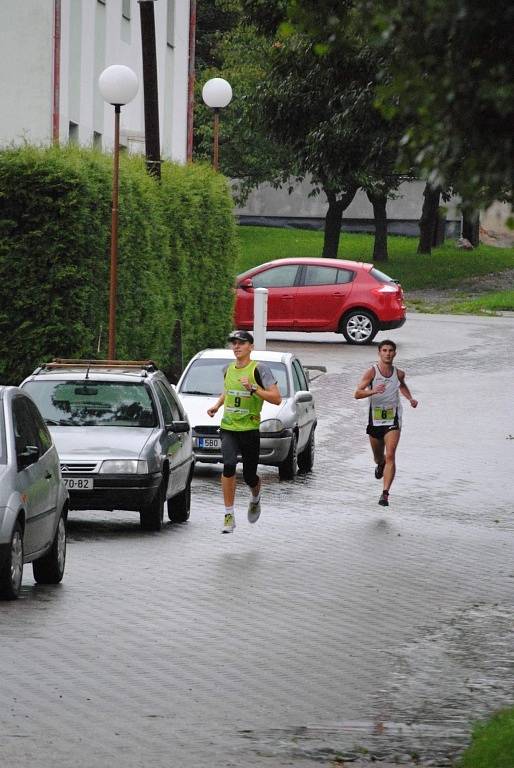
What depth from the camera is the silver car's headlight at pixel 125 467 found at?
16.4 metres

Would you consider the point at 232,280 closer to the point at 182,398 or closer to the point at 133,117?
the point at 133,117

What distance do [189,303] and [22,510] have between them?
18868 mm

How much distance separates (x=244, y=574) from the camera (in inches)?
552

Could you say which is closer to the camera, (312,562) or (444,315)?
(312,562)

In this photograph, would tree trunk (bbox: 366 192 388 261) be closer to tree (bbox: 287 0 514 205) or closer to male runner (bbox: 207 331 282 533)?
male runner (bbox: 207 331 282 533)

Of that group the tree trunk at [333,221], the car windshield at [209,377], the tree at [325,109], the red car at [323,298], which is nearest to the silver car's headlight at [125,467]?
the tree at [325,109]

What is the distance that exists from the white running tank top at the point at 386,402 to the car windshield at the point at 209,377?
294 cm

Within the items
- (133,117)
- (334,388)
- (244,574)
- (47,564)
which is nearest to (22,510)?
(47,564)

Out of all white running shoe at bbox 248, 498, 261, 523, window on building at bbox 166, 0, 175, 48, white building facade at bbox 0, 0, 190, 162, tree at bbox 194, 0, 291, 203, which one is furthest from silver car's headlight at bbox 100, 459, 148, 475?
tree at bbox 194, 0, 291, 203

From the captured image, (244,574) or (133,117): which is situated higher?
(133,117)

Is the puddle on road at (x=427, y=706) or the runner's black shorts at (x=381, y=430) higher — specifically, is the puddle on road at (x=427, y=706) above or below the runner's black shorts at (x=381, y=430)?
above

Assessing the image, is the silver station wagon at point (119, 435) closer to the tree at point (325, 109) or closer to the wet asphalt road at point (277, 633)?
the wet asphalt road at point (277, 633)

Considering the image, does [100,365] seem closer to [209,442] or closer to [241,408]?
[241,408]

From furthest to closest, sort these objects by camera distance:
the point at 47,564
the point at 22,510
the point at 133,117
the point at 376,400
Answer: the point at 133,117
the point at 376,400
the point at 47,564
the point at 22,510
